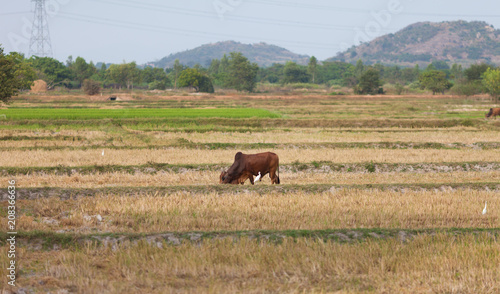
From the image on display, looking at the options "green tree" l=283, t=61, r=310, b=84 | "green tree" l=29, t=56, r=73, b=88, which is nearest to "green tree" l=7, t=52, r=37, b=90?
"green tree" l=29, t=56, r=73, b=88

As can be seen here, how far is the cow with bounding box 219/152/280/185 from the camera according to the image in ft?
45.1

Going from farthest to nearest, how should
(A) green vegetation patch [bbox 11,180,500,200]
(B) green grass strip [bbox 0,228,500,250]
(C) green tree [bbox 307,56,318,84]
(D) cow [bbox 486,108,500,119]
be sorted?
(C) green tree [bbox 307,56,318,84]
(D) cow [bbox 486,108,500,119]
(A) green vegetation patch [bbox 11,180,500,200]
(B) green grass strip [bbox 0,228,500,250]

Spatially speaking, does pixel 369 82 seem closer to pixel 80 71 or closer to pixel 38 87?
pixel 38 87

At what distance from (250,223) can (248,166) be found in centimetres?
448

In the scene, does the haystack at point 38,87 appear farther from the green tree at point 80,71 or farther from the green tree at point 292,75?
the green tree at point 292,75

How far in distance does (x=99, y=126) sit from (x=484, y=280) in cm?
2793

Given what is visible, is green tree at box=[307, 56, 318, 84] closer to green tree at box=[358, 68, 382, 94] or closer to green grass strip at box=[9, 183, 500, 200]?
green tree at box=[358, 68, 382, 94]

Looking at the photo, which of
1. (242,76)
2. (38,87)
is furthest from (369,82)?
(38,87)

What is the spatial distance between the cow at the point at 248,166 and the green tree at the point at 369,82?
265 feet

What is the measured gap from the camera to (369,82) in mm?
90875

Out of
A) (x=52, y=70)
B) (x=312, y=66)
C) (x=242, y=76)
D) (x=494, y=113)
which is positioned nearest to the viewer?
(x=494, y=113)

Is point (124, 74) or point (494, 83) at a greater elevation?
point (124, 74)

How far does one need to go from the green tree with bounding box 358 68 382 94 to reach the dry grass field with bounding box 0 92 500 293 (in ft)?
234

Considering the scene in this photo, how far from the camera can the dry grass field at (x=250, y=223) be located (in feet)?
21.5
